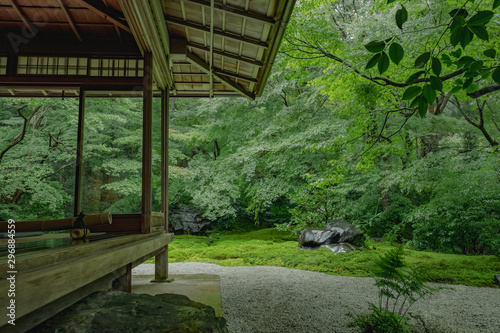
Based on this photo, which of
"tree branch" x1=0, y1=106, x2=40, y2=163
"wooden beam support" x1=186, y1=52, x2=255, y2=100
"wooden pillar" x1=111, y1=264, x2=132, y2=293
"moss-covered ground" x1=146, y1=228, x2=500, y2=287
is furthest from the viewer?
"tree branch" x1=0, y1=106, x2=40, y2=163

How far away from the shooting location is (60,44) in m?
3.92

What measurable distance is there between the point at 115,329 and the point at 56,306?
0.33 meters

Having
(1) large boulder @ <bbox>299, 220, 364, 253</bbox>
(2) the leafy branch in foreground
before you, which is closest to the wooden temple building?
(2) the leafy branch in foreground

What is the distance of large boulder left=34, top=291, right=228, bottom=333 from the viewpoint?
4.78ft

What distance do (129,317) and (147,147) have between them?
215 centimetres

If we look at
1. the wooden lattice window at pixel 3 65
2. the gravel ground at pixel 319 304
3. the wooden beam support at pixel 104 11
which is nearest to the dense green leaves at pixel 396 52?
the gravel ground at pixel 319 304

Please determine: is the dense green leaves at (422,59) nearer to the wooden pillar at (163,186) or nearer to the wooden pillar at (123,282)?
the wooden pillar at (123,282)

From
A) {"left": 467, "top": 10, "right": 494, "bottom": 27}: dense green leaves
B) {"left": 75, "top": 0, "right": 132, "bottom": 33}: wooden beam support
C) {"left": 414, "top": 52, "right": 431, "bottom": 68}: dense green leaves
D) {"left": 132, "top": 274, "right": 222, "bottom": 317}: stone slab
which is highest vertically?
Result: {"left": 75, "top": 0, "right": 132, "bottom": 33}: wooden beam support

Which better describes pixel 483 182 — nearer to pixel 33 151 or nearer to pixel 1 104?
pixel 33 151

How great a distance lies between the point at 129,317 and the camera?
161cm

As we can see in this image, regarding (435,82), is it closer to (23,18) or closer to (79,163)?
(79,163)

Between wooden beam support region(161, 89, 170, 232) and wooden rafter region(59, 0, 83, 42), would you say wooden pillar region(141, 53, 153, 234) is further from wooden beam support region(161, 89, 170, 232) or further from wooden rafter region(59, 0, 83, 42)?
wooden beam support region(161, 89, 170, 232)

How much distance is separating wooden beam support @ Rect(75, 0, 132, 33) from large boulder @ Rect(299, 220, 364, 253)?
605 cm

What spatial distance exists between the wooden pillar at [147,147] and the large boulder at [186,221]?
27.0 ft
